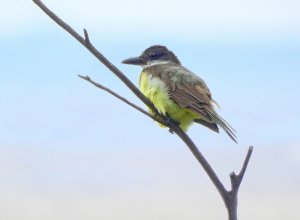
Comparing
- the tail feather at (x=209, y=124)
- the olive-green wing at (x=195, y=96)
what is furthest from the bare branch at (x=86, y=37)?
the tail feather at (x=209, y=124)

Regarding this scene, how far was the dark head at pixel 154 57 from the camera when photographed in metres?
6.53

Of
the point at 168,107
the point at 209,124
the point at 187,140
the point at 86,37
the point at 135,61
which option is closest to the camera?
the point at 86,37

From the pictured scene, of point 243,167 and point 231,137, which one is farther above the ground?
point 243,167

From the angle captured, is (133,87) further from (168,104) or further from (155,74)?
(155,74)

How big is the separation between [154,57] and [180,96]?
1.56 meters

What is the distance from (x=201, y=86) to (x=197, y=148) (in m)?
2.57

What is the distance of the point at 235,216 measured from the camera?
2.48 m

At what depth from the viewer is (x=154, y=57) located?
21.9 ft

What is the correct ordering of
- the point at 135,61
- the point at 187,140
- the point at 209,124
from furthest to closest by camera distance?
the point at 135,61 → the point at 209,124 → the point at 187,140

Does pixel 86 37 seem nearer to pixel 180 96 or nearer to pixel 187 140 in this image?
pixel 187 140

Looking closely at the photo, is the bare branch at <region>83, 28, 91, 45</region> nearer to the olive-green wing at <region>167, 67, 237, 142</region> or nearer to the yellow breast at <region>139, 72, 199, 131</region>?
the olive-green wing at <region>167, 67, 237, 142</region>

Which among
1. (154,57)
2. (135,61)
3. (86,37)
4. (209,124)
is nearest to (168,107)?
(209,124)

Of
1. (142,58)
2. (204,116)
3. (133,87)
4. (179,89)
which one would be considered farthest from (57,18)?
(142,58)

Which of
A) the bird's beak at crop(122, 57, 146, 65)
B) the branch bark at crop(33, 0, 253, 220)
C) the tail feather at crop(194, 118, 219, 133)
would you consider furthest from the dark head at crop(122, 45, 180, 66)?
the branch bark at crop(33, 0, 253, 220)
